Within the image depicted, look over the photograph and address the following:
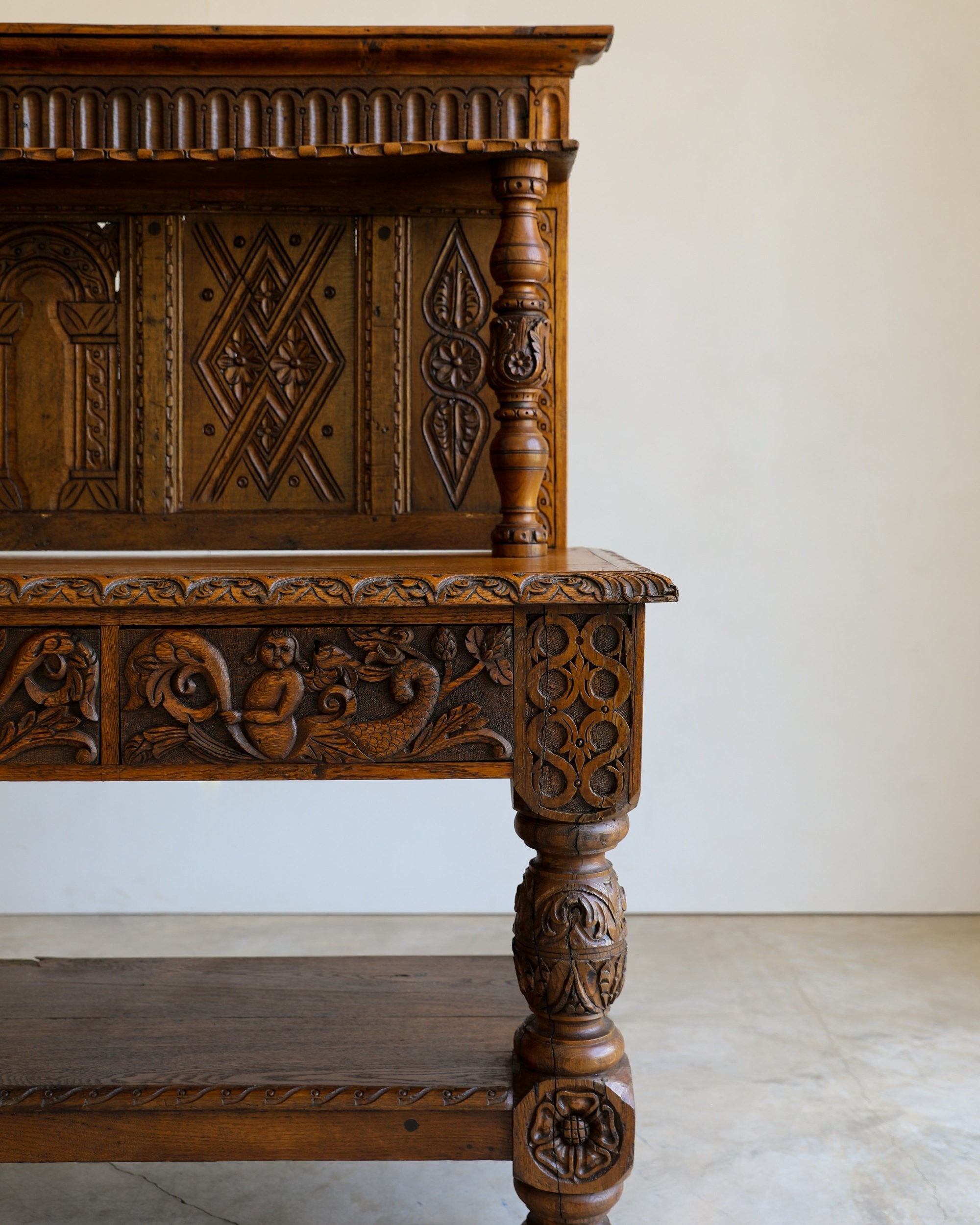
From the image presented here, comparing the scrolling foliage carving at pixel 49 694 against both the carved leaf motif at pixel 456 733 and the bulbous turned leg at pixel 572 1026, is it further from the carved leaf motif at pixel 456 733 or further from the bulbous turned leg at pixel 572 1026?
the bulbous turned leg at pixel 572 1026

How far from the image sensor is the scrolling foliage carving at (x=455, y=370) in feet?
7.48

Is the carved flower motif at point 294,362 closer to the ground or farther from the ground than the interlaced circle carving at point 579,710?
farther from the ground

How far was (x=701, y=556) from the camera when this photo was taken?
3523 millimetres

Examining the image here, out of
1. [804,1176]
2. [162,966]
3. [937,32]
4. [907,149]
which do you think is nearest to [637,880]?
[804,1176]

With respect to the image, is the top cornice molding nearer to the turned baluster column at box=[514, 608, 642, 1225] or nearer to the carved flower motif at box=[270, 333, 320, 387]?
the carved flower motif at box=[270, 333, 320, 387]

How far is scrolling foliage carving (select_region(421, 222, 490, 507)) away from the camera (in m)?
2.28

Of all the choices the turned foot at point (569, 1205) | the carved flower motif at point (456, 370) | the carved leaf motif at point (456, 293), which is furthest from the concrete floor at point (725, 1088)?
the carved leaf motif at point (456, 293)

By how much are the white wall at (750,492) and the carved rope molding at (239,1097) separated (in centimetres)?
179

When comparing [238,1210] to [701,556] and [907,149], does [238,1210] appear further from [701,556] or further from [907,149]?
[907,149]

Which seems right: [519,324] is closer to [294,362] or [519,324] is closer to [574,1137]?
[294,362]

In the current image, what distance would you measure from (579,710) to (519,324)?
2.11 feet

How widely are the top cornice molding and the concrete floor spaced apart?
1.96 metres

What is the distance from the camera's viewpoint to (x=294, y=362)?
2.30 metres

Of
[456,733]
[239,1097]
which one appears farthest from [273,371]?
[239,1097]
